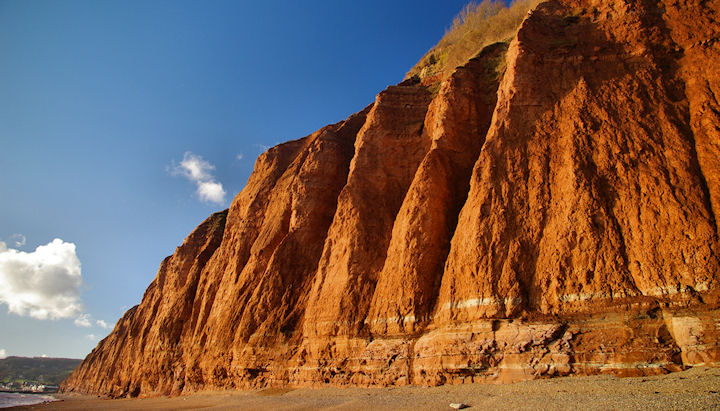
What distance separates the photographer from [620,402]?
27.6 feet

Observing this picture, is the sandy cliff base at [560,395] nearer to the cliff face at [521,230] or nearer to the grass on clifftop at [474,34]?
the cliff face at [521,230]

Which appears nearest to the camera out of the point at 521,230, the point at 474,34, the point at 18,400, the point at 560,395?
the point at 560,395

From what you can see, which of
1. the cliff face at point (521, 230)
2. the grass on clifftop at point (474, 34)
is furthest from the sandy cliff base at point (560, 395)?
the grass on clifftop at point (474, 34)

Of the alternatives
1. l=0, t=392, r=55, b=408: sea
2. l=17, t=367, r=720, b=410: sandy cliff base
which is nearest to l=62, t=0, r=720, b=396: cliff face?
l=17, t=367, r=720, b=410: sandy cliff base

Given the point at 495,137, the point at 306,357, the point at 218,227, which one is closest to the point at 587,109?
the point at 495,137

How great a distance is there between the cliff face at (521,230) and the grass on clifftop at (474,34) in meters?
2.66

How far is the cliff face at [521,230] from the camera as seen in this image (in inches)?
454

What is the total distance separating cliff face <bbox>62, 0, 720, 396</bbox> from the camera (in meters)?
11.5

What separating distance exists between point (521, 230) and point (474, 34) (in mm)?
18573

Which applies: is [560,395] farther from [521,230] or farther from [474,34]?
[474,34]

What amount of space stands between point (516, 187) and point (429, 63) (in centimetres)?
2021

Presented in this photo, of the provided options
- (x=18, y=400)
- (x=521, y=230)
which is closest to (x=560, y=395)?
(x=521, y=230)

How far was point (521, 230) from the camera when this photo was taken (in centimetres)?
1466

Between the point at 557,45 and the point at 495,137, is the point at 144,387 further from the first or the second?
the point at 557,45
